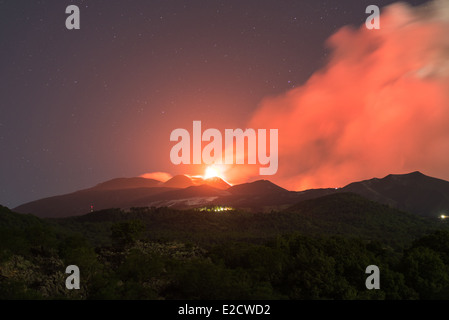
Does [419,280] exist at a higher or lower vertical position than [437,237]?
lower

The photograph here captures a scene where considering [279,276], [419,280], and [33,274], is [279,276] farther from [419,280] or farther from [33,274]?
[33,274]

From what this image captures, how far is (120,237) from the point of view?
9900 cm
